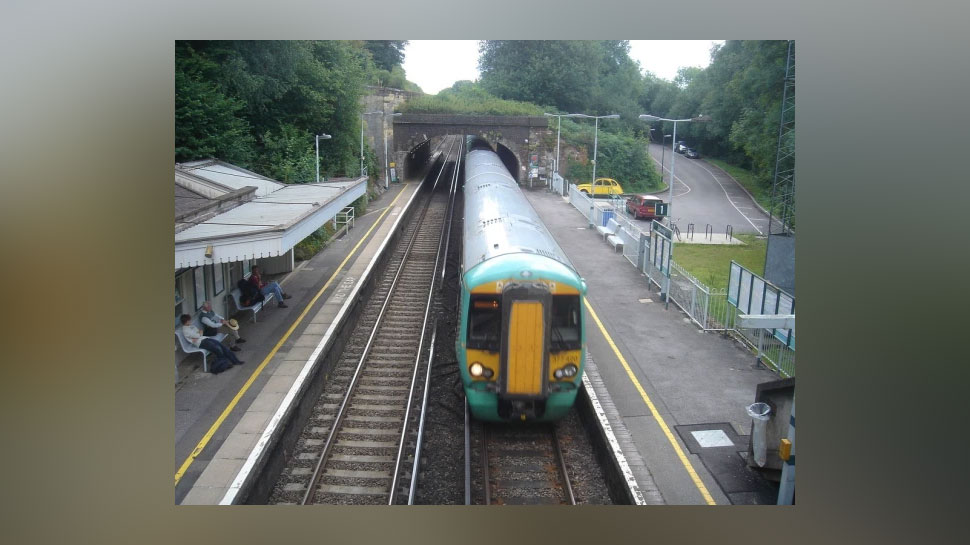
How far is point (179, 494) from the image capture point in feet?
24.7

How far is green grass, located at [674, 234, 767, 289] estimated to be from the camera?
58.0 feet

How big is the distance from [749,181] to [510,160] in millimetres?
11052

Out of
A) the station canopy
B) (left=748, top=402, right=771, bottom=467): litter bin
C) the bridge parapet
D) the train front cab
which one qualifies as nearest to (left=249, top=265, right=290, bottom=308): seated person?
the station canopy

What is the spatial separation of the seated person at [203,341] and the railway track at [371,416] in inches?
63.0

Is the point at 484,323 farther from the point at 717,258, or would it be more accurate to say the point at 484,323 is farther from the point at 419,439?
the point at 717,258

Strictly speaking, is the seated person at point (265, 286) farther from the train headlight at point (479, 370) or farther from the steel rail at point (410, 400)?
the train headlight at point (479, 370)

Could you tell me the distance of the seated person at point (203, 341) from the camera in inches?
402

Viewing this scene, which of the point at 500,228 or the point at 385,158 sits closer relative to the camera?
the point at 500,228

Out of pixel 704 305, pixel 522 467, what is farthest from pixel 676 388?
pixel 704 305

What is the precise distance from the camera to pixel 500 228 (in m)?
10.2

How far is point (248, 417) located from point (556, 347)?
4.14 m
